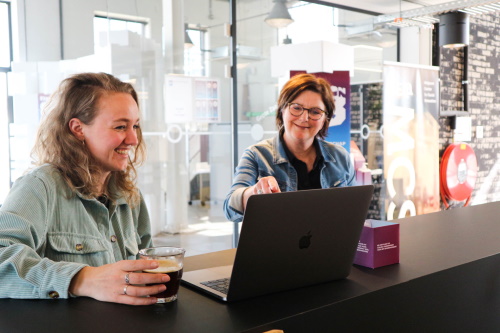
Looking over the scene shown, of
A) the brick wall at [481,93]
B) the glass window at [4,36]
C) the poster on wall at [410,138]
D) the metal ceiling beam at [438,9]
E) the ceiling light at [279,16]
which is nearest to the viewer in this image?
the glass window at [4,36]

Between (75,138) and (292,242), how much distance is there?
82 cm

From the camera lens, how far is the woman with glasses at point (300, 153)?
2.38 meters

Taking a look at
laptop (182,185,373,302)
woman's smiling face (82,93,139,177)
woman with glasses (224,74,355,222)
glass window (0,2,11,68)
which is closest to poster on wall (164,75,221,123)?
glass window (0,2,11,68)

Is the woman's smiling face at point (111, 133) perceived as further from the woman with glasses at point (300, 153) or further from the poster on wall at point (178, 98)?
the poster on wall at point (178, 98)

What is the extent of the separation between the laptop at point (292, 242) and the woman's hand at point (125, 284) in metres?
0.16

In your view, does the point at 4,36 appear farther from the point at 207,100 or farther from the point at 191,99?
the point at 207,100

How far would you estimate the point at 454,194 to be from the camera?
269 inches

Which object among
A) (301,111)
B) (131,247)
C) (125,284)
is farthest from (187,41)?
(125,284)

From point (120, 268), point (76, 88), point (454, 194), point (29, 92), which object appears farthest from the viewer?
point (454, 194)

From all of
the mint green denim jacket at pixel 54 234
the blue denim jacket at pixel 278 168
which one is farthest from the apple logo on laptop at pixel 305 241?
the blue denim jacket at pixel 278 168

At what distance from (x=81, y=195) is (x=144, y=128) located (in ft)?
9.81

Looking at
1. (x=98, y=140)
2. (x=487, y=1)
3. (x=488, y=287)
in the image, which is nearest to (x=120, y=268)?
(x=98, y=140)

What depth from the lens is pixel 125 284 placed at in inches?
46.6

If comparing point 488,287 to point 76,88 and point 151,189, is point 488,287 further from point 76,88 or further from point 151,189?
point 151,189
